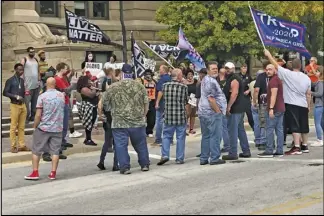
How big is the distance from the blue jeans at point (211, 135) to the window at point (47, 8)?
1711cm

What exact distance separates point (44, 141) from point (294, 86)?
4.78 meters

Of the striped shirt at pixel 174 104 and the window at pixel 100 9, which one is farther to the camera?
the window at pixel 100 9

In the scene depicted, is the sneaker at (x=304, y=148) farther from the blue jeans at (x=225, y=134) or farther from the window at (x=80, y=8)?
the window at (x=80, y=8)

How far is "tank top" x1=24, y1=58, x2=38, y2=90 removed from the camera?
14892 millimetres

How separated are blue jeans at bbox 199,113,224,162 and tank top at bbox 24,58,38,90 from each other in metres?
6.18

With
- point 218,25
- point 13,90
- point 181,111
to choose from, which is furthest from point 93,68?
point 218,25

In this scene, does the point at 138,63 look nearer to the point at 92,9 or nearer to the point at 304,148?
the point at 304,148

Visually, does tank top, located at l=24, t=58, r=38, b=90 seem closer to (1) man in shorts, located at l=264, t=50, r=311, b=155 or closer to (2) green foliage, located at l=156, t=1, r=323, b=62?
(1) man in shorts, located at l=264, t=50, r=311, b=155

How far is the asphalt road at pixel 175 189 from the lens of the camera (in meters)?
7.27

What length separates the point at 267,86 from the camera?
11281 mm

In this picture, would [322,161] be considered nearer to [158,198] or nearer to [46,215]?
[158,198]

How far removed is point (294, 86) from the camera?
36.0 ft

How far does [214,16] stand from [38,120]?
52.7 ft

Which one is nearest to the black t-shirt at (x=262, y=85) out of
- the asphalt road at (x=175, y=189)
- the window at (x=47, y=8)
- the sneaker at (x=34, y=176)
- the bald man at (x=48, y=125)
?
the asphalt road at (x=175, y=189)
